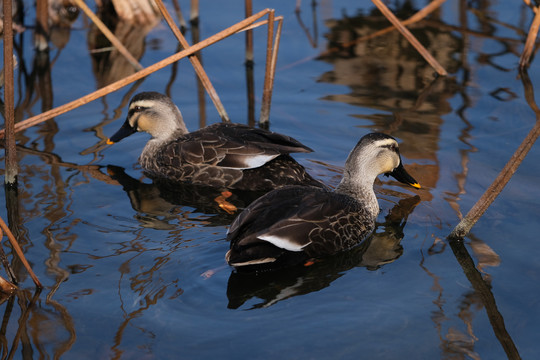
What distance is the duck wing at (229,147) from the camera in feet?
25.5

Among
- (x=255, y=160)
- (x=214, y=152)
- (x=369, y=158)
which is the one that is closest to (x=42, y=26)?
(x=214, y=152)

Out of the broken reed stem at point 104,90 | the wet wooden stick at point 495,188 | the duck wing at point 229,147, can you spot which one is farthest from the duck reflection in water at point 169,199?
the wet wooden stick at point 495,188

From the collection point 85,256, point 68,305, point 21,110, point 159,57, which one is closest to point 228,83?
point 159,57

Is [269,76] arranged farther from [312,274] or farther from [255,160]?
[312,274]

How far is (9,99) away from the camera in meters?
7.16

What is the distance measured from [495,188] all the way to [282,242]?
1845 millimetres

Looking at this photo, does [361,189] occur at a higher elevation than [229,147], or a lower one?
lower

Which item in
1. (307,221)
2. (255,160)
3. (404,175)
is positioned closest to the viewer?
(307,221)

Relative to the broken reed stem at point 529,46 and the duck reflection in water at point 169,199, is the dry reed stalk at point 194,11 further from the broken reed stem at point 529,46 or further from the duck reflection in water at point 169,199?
the broken reed stem at point 529,46

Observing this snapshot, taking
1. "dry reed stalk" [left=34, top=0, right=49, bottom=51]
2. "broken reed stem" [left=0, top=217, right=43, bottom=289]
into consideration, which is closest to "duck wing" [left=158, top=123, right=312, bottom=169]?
"broken reed stem" [left=0, top=217, right=43, bottom=289]

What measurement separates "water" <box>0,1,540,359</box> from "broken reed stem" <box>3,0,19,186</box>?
260mm

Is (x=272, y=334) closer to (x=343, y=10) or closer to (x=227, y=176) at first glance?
(x=227, y=176)

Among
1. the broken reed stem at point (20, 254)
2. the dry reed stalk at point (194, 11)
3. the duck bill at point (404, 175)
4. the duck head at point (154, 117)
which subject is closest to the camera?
the broken reed stem at point (20, 254)

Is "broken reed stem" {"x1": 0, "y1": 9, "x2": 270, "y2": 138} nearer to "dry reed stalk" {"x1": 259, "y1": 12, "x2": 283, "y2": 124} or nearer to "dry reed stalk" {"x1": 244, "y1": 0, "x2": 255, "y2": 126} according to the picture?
"dry reed stalk" {"x1": 259, "y1": 12, "x2": 283, "y2": 124}
